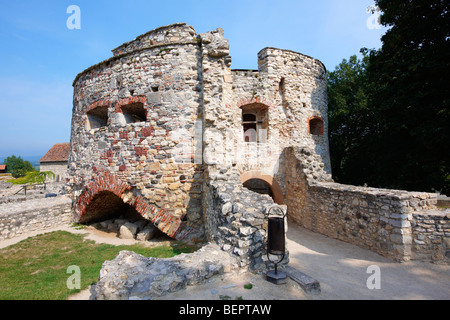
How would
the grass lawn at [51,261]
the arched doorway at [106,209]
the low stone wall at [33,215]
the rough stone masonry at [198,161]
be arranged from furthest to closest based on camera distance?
the arched doorway at [106,209]
the low stone wall at [33,215]
the rough stone masonry at [198,161]
the grass lawn at [51,261]

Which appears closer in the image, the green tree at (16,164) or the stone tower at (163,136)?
the stone tower at (163,136)

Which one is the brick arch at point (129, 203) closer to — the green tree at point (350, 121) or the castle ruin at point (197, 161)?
the castle ruin at point (197, 161)

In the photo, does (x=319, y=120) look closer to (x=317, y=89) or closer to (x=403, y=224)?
(x=317, y=89)

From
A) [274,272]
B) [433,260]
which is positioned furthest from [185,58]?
[433,260]

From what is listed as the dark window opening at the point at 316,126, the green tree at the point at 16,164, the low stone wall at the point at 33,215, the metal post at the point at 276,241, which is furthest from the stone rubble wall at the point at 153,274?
the green tree at the point at 16,164

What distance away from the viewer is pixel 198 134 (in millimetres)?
6477

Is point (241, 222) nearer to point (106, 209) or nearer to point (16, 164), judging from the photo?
point (106, 209)

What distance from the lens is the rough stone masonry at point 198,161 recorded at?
4.79 metres

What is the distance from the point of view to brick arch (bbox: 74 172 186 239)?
6160 millimetres

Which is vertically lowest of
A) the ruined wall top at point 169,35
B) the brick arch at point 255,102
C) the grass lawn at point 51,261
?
the grass lawn at point 51,261

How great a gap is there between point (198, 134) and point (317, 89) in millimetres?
6921

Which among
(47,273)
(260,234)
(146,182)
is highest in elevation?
(146,182)

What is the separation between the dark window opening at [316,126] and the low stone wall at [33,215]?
11.2 metres

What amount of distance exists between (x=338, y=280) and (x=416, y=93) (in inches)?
273
